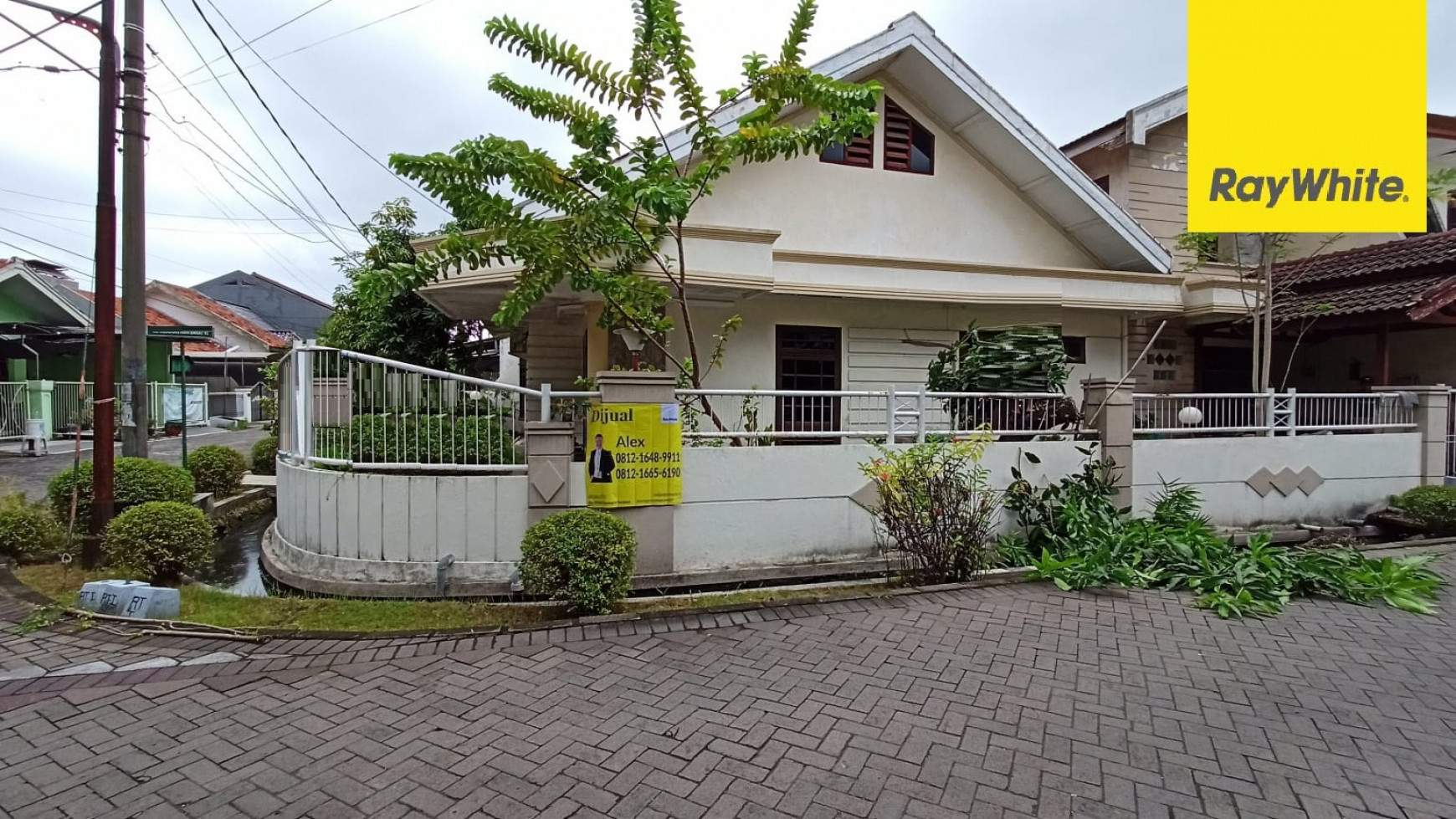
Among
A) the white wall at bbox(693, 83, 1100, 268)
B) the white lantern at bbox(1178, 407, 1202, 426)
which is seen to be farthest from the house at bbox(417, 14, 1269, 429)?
the white lantern at bbox(1178, 407, 1202, 426)

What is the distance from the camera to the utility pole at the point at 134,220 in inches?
262

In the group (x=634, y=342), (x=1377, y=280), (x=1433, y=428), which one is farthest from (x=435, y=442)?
(x=1377, y=280)

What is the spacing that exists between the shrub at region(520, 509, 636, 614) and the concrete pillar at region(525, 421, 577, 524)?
515 millimetres

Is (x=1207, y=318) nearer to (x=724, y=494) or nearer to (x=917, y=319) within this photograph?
(x=917, y=319)

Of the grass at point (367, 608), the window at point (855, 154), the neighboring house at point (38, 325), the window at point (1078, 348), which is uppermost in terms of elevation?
the window at point (855, 154)

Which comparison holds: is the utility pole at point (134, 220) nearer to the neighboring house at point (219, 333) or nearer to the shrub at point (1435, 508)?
the shrub at point (1435, 508)

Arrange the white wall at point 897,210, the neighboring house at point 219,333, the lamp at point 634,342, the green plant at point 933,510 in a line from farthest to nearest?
1. the neighboring house at point 219,333
2. the white wall at point 897,210
3. the lamp at point 634,342
4. the green plant at point 933,510

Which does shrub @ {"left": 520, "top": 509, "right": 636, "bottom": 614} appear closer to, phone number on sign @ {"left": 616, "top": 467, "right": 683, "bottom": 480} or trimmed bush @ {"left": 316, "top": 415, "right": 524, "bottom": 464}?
phone number on sign @ {"left": 616, "top": 467, "right": 683, "bottom": 480}

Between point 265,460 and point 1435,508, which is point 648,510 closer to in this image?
point 1435,508

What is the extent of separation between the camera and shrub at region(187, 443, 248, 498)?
9.68 m

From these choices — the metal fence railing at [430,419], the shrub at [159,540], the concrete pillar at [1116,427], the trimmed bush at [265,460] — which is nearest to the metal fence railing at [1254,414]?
the concrete pillar at [1116,427]

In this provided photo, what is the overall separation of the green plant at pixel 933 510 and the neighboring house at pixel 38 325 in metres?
19.3

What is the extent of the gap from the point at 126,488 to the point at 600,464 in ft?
16.6

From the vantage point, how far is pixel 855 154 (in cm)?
1032
